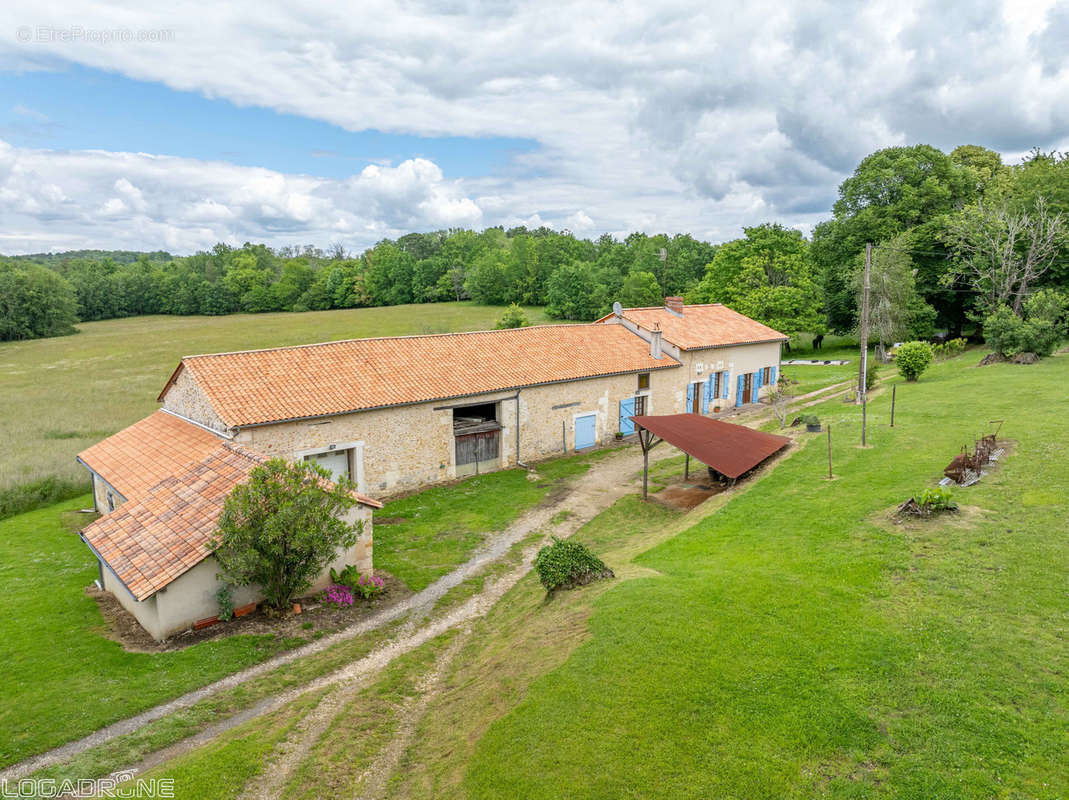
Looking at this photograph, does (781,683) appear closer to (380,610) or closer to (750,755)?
(750,755)

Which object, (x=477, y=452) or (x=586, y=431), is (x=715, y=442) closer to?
(x=586, y=431)

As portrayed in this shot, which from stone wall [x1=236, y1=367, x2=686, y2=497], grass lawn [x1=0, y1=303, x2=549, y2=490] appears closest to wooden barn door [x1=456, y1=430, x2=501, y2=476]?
stone wall [x1=236, y1=367, x2=686, y2=497]

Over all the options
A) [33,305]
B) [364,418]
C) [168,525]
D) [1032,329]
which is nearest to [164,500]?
[168,525]

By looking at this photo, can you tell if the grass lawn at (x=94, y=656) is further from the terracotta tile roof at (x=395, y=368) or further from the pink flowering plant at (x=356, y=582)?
the terracotta tile roof at (x=395, y=368)

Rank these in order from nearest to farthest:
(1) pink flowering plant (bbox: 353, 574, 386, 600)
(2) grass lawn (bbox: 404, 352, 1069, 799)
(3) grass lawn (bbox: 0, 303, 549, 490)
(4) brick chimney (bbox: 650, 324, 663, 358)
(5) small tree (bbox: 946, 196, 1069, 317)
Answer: (2) grass lawn (bbox: 404, 352, 1069, 799), (1) pink flowering plant (bbox: 353, 574, 386, 600), (3) grass lawn (bbox: 0, 303, 549, 490), (4) brick chimney (bbox: 650, 324, 663, 358), (5) small tree (bbox: 946, 196, 1069, 317)

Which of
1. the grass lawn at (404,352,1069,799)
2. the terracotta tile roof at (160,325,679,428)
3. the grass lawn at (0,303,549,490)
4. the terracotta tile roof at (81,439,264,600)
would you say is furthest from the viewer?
the grass lawn at (0,303,549,490)

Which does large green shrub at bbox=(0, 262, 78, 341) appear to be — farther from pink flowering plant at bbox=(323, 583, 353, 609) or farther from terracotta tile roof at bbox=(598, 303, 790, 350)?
pink flowering plant at bbox=(323, 583, 353, 609)

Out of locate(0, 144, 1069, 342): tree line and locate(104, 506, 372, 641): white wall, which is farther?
locate(0, 144, 1069, 342): tree line
